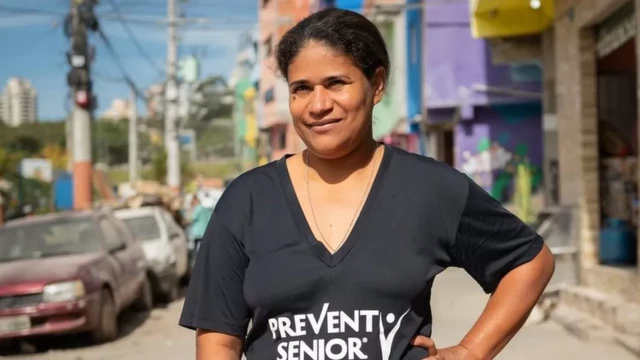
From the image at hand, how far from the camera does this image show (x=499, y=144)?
852 inches

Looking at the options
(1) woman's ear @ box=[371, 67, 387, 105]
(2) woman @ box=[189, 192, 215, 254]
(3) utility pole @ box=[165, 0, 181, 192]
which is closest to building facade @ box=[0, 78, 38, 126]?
(3) utility pole @ box=[165, 0, 181, 192]

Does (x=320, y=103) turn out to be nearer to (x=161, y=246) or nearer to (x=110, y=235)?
(x=110, y=235)

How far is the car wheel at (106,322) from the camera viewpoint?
9.76 meters

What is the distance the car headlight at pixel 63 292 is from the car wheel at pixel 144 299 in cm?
271

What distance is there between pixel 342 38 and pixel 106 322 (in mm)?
8167

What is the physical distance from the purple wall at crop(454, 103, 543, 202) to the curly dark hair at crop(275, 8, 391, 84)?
19.4 meters

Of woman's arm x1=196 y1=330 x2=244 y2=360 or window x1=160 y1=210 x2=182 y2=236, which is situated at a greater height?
woman's arm x1=196 y1=330 x2=244 y2=360

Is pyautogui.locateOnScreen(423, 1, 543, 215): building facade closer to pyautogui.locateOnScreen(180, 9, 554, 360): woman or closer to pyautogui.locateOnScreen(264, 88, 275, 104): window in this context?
pyautogui.locateOnScreen(180, 9, 554, 360): woman

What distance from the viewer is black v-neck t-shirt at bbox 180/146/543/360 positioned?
215cm

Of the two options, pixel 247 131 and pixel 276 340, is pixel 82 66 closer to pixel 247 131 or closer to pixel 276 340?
pixel 276 340

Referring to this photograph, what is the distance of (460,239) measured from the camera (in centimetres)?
232

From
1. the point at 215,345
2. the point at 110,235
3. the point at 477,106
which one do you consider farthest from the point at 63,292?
the point at 477,106

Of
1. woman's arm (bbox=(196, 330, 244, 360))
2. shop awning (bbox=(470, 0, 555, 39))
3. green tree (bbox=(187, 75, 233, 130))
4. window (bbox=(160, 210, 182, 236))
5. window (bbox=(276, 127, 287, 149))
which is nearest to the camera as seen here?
woman's arm (bbox=(196, 330, 244, 360))

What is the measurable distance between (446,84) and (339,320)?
19921 mm
